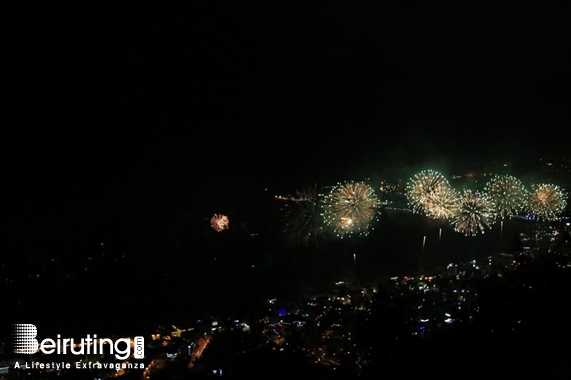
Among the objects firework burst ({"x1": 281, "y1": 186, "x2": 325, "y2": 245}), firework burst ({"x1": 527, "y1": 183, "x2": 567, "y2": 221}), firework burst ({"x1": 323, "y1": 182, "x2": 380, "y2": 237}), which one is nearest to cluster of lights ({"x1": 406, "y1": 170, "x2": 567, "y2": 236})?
firework burst ({"x1": 527, "y1": 183, "x2": 567, "y2": 221})

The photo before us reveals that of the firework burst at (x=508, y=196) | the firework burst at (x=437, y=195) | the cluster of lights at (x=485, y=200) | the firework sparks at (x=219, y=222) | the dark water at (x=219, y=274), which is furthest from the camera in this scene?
the firework sparks at (x=219, y=222)

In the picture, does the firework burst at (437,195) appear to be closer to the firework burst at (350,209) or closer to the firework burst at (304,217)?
the firework burst at (350,209)

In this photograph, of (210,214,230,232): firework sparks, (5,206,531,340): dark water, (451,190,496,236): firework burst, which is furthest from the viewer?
(210,214,230,232): firework sparks

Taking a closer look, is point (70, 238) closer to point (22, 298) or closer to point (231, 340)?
point (22, 298)

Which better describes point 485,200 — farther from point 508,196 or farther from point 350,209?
point 350,209

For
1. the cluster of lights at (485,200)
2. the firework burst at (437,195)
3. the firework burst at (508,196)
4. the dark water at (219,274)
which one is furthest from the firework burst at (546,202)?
the firework burst at (437,195)

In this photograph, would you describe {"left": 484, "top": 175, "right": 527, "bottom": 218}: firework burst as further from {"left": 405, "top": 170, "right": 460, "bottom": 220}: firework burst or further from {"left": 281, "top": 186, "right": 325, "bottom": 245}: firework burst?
{"left": 281, "top": 186, "right": 325, "bottom": 245}: firework burst

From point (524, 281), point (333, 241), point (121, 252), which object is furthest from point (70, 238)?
point (524, 281)
